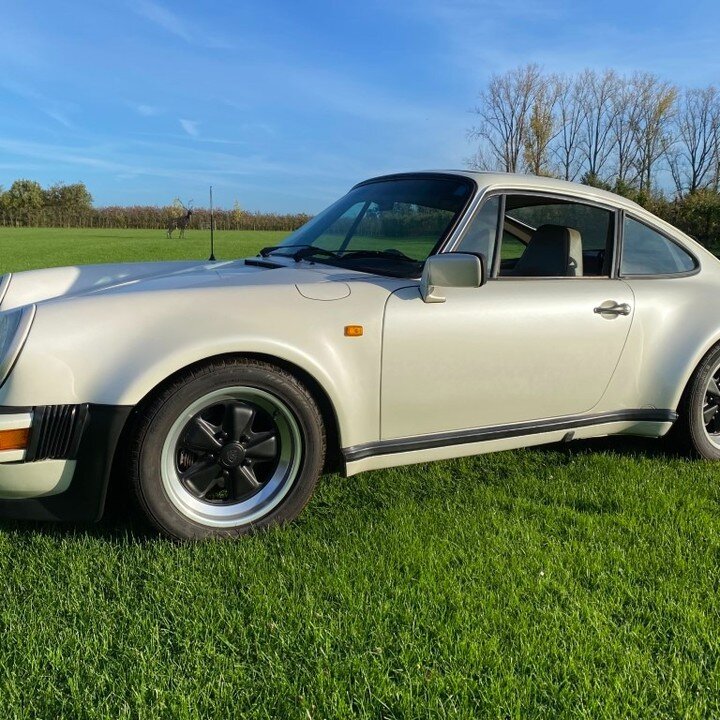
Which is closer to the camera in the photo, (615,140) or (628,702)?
(628,702)

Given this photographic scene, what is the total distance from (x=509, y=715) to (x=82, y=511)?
1652mm

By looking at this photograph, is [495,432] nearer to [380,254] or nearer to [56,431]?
[380,254]

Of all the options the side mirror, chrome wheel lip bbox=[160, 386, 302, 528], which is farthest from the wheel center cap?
the side mirror

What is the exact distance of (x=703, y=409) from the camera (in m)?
3.80

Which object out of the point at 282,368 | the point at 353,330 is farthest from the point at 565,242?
Result: the point at 282,368

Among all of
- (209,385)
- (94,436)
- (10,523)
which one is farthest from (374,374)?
(10,523)

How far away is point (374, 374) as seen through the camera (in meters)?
2.83

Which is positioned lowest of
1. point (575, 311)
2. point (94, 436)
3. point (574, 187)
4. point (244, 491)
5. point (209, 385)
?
point (244, 491)

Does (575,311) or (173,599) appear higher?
(575,311)

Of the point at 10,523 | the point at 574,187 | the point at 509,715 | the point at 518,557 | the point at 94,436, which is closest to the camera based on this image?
the point at 509,715

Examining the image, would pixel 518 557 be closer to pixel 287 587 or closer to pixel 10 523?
pixel 287 587

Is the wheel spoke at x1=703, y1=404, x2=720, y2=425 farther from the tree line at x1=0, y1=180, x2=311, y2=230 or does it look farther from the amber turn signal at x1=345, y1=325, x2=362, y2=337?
the tree line at x1=0, y1=180, x2=311, y2=230

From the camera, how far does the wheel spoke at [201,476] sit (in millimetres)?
2672

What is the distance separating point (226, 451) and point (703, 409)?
2.77 meters
